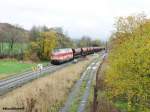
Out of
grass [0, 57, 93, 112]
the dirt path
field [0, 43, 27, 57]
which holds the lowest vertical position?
the dirt path

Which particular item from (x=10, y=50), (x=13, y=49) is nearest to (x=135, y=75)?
(x=10, y=50)

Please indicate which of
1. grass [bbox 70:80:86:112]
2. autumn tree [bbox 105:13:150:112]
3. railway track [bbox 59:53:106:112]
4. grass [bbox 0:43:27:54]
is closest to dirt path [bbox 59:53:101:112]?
railway track [bbox 59:53:106:112]

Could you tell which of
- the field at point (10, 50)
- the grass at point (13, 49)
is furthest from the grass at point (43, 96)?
the grass at point (13, 49)

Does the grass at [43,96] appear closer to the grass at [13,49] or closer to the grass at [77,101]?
the grass at [77,101]

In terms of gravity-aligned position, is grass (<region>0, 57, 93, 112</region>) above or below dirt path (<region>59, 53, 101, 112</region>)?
above

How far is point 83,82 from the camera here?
81.1 metres

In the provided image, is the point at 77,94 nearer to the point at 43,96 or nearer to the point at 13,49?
the point at 43,96

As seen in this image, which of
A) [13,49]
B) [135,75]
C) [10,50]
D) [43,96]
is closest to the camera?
[135,75]

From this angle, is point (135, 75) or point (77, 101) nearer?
point (135, 75)

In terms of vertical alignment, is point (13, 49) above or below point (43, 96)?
above

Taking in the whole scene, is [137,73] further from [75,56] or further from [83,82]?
[75,56]

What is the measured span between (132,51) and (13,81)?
35.5 meters

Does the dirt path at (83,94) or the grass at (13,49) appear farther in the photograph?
the grass at (13,49)

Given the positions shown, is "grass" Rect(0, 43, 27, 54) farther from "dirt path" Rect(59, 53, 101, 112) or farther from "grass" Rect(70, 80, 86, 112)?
"grass" Rect(70, 80, 86, 112)
